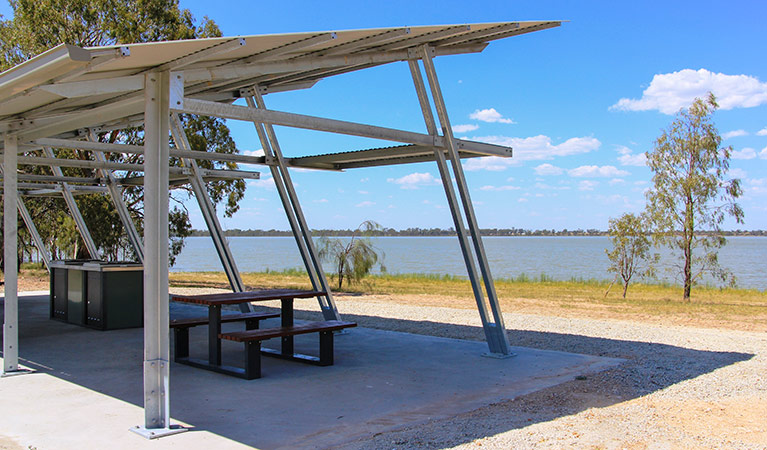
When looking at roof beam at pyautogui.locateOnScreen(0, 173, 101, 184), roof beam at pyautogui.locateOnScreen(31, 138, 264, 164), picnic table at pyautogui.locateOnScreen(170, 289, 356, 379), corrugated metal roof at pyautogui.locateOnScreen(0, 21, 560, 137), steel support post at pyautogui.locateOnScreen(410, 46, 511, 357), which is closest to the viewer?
corrugated metal roof at pyautogui.locateOnScreen(0, 21, 560, 137)

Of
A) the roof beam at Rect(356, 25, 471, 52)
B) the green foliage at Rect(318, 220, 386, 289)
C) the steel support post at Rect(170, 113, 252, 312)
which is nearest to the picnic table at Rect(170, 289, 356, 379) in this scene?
the roof beam at Rect(356, 25, 471, 52)

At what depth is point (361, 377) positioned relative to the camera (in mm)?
6355

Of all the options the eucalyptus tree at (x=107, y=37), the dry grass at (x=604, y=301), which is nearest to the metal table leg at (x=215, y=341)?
the dry grass at (x=604, y=301)

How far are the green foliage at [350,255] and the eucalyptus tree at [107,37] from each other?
3083 millimetres

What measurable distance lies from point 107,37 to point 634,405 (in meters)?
16.4

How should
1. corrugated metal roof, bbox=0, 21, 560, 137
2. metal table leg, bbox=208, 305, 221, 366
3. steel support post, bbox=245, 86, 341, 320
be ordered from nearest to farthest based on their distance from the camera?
corrugated metal roof, bbox=0, 21, 560, 137 → metal table leg, bbox=208, 305, 221, 366 → steel support post, bbox=245, 86, 341, 320

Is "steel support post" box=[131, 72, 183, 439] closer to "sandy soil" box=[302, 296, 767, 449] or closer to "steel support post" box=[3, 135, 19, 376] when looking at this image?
"sandy soil" box=[302, 296, 767, 449]

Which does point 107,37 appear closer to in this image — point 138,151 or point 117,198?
point 117,198

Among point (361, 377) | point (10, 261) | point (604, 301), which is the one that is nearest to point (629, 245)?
point (604, 301)

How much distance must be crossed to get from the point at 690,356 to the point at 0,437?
7.15 meters

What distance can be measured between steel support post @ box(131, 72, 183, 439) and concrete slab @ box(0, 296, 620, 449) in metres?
0.24

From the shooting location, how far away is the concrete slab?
449cm

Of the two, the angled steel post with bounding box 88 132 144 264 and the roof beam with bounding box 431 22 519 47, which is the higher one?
the roof beam with bounding box 431 22 519 47

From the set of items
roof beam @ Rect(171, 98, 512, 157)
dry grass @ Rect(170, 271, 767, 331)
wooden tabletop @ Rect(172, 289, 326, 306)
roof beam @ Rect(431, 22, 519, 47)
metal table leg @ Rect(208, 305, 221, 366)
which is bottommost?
dry grass @ Rect(170, 271, 767, 331)
